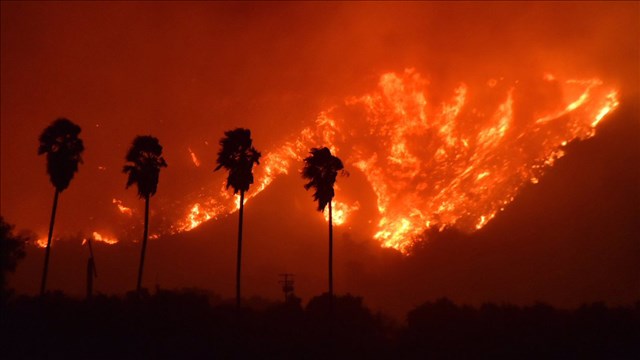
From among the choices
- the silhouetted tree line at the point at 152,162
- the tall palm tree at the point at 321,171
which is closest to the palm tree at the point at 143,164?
the silhouetted tree line at the point at 152,162

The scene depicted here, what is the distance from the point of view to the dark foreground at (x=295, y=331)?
55.3 m

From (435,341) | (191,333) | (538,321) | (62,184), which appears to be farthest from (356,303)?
(62,184)

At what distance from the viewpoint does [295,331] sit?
65.6 metres

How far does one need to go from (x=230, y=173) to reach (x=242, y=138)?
324 centimetres

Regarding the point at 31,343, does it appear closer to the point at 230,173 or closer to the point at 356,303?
the point at 230,173

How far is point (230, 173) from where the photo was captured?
62594 millimetres

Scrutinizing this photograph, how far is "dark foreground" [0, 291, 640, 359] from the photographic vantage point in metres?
55.3

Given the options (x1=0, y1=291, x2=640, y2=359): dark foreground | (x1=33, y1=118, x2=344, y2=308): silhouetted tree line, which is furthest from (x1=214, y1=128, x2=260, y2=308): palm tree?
(x1=0, y1=291, x2=640, y2=359): dark foreground

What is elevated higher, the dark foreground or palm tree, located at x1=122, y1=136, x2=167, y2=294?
palm tree, located at x1=122, y1=136, x2=167, y2=294

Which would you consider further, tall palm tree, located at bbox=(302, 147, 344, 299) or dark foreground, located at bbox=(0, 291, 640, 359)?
tall palm tree, located at bbox=(302, 147, 344, 299)

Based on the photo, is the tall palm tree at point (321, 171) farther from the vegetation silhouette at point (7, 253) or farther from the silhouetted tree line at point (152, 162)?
the vegetation silhouette at point (7, 253)

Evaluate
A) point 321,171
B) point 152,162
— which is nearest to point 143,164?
point 152,162

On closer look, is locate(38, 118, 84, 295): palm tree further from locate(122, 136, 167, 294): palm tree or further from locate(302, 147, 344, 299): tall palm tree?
locate(302, 147, 344, 299): tall palm tree

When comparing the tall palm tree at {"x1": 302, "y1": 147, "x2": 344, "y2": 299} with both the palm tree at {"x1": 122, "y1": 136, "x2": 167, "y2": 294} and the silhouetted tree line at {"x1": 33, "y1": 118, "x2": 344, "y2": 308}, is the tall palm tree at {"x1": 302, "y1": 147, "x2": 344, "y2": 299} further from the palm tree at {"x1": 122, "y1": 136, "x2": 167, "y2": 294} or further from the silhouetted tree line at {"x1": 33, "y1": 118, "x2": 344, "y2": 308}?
the palm tree at {"x1": 122, "y1": 136, "x2": 167, "y2": 294}
